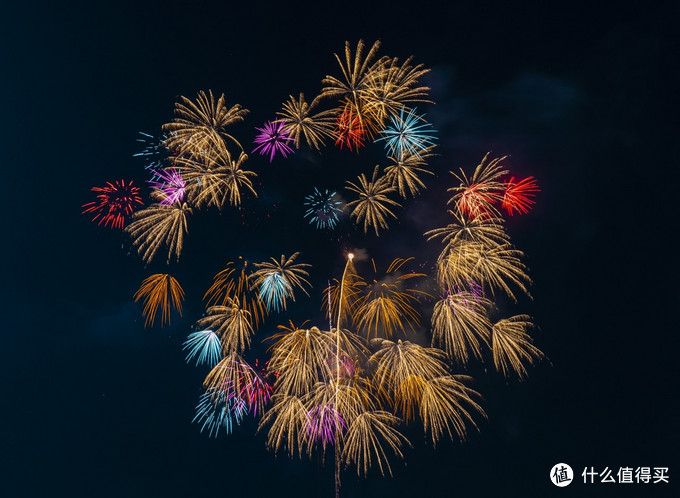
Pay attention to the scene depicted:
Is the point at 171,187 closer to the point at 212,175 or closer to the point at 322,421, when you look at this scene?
the point at 212,175

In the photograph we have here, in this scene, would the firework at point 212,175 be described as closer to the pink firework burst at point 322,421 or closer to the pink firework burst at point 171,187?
the pink firework burst at point 171,187

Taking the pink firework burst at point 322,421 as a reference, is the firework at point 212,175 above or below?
above

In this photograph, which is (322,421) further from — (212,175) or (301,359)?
(212,175)

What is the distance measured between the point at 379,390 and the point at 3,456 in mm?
44218

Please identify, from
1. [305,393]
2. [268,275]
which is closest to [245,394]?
[305,393]

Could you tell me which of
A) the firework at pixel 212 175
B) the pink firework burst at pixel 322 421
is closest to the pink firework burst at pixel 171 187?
the firework at pixel 212 175

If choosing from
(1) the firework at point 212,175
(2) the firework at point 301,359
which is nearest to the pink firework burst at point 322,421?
(2) the firework at point 301,359

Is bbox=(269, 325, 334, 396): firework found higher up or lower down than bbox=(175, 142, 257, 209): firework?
lower down

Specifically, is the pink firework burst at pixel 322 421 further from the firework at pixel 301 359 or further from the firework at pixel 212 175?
the firework at pixel 212 175

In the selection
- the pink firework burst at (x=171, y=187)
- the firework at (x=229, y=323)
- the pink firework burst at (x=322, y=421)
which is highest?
the pink firework burst at (x=171, y=187)

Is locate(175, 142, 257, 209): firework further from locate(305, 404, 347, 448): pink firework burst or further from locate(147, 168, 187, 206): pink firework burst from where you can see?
locate(305, 404, 347, 448): pink firework burst

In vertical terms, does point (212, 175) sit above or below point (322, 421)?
above

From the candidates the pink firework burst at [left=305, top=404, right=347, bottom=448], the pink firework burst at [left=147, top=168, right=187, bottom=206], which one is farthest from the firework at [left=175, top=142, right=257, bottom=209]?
the pink firework burst at [left=305, top=404, right=347, bottom=448]

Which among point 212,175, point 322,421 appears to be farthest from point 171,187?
point 322,421
